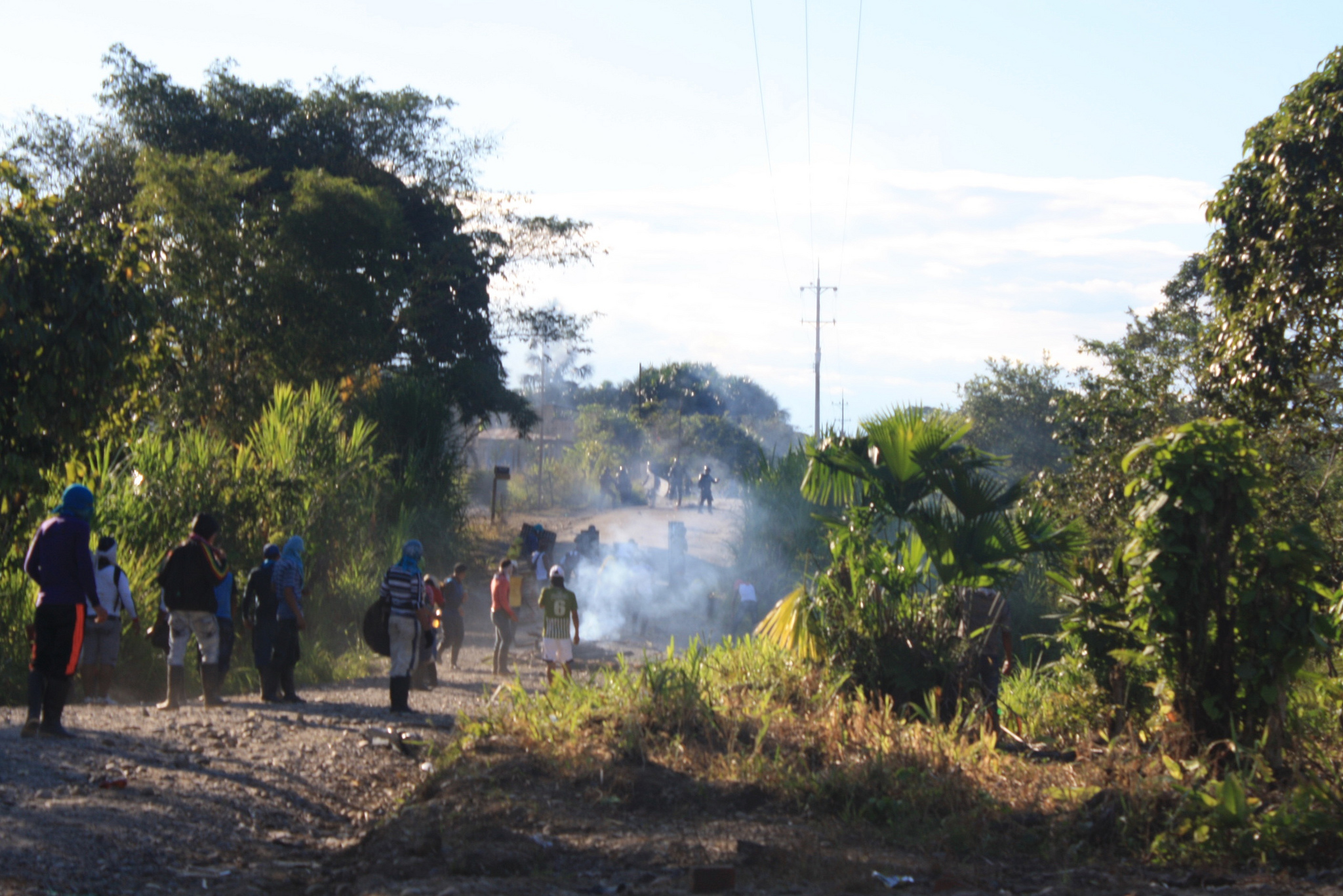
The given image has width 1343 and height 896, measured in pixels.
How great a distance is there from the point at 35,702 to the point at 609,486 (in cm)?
3801

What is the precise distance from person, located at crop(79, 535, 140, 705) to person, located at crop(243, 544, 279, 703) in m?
0.97

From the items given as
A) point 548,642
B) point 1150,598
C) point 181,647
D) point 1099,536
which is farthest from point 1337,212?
point 181,647

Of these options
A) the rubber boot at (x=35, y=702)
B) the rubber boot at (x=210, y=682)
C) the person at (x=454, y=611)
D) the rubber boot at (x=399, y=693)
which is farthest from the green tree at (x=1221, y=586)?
the person at (x=454, y=611)

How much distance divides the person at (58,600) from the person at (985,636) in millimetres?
6047

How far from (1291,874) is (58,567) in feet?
22.7

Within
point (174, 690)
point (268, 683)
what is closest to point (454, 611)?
point (268, 683)

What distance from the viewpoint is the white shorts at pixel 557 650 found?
41.2ft

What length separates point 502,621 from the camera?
1432cm

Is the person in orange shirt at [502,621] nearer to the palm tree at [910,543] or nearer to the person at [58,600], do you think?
the palm tree at [910,543]

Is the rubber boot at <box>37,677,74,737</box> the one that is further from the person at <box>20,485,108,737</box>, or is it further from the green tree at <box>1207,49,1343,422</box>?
the green tree at <box>1207,49,1343,422</box>

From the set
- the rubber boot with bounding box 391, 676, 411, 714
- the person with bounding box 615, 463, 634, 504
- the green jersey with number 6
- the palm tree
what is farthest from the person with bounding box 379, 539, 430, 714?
the person with bounding box 615, 463, 634, 504

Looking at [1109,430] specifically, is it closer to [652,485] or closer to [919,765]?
[919,765]

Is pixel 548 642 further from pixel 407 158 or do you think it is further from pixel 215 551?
pixel 407 158

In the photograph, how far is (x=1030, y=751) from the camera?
7.57m
